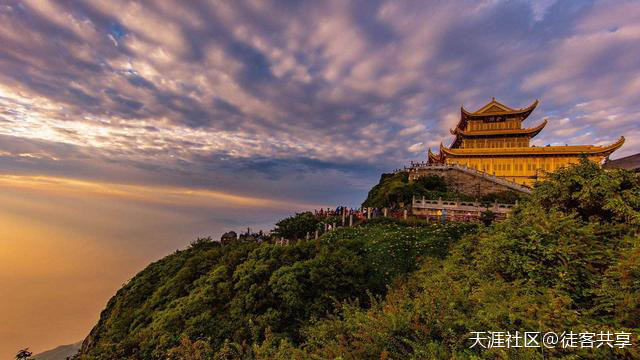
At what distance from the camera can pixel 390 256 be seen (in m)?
15.6

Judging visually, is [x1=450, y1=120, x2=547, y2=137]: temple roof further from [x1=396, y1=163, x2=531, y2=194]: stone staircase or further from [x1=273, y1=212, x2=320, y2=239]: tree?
[x1=273, y1=212, x2=320, y2=239]: tree

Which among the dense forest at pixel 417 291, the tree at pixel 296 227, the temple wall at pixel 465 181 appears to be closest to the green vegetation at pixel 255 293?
the dense forest at pixel 417 291

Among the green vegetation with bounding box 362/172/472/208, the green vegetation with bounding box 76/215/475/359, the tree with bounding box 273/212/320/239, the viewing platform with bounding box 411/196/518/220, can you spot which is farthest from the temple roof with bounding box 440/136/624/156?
the green vegetation with bounding box 76/215/475/359

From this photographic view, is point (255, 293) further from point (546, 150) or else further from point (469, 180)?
point (546, 150)

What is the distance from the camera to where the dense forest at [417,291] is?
4.99 m

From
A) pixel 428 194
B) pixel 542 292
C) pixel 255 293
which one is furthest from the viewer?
pixel 428 194

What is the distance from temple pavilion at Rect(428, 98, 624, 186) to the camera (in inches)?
1591

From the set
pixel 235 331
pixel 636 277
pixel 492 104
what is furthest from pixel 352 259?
pixel 492 104

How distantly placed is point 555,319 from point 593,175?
6617mm

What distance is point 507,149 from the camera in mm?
42469

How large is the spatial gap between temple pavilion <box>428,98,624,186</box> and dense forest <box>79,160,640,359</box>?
3022 centimetres

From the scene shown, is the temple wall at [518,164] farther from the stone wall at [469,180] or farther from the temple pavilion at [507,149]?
the stone wall at [469,180]

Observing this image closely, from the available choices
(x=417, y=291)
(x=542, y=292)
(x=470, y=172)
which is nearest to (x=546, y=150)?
(x=470, y=172)

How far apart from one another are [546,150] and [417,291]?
136 feet
